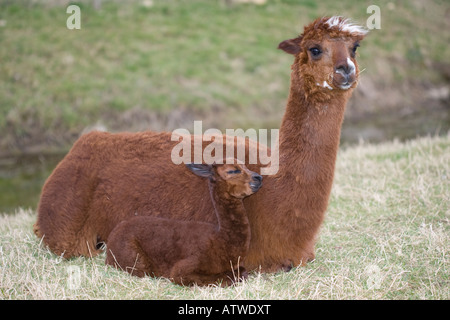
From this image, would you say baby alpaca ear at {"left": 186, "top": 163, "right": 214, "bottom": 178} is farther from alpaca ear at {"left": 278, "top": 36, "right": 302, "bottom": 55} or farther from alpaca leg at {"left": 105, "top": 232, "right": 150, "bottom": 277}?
alpaca ear at {"left": 278, "top": 36, "right": 302, "bottom": 55}

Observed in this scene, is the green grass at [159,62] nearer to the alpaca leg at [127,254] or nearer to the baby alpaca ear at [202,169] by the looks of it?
the alpaca leg at [127,254]

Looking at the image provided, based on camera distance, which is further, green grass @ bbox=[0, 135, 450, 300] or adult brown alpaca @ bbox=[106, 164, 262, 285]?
adult brown alpaca @ bbox=[106, 164, 262, 285]

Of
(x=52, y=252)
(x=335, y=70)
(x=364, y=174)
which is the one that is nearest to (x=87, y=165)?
(x=52, y=252)

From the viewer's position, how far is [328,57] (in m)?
3.82

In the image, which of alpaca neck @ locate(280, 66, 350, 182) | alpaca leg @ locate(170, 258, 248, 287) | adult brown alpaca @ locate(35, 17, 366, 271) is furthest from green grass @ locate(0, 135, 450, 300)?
alpaca neck @ locate(280, 66, 350, 182)

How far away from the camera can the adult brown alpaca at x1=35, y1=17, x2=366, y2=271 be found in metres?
3.89

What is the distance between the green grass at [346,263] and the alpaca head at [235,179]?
2.29 feet

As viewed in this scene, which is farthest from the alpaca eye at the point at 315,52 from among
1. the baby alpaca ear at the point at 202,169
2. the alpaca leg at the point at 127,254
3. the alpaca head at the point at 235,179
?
the alpaca leg at the point at 127,254

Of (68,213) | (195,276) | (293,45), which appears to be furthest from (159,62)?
(195,276)

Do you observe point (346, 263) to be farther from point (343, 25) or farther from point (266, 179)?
point (343, 25)

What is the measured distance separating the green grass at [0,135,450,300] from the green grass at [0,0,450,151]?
19.7 ft

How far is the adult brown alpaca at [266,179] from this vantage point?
3.89m
